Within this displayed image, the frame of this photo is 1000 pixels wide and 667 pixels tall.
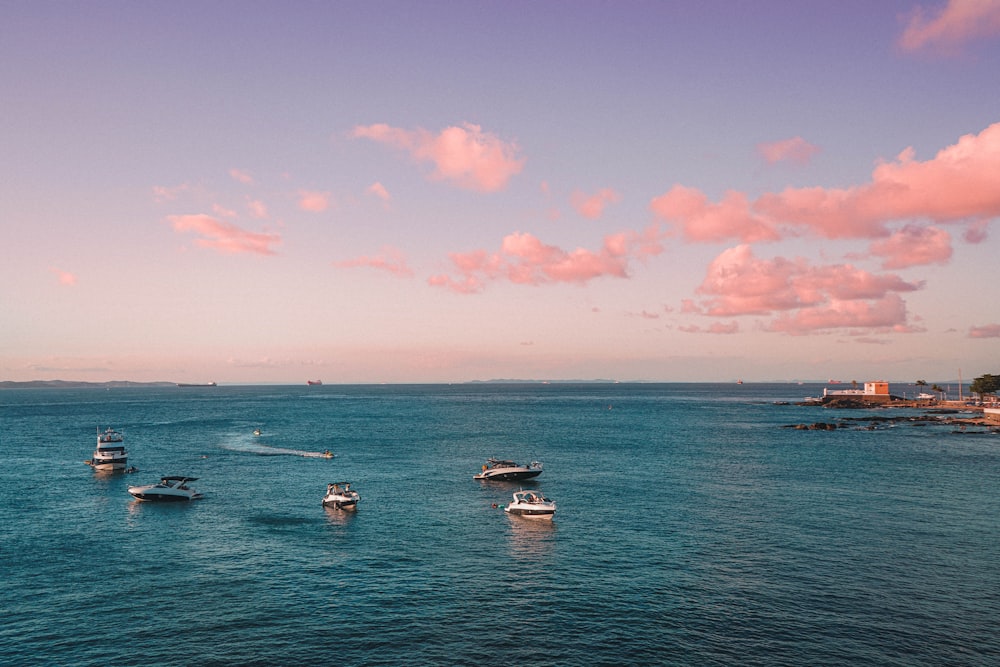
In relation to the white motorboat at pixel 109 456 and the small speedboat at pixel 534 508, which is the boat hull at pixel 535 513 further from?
the white motorboat at pixel 109 456

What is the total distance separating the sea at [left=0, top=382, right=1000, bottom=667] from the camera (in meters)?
43.4

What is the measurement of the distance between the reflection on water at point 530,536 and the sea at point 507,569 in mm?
363

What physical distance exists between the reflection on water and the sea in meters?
0.36

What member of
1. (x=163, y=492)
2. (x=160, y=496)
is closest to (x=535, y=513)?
(x=163, y=492)

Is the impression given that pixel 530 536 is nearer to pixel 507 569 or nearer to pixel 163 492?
pixel 507 569

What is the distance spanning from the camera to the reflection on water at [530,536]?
6438 cm

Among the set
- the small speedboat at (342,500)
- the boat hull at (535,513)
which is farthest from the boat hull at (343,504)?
the boat hull at (535,513)

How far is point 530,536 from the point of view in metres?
70.3

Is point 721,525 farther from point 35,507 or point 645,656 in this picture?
point 35,507

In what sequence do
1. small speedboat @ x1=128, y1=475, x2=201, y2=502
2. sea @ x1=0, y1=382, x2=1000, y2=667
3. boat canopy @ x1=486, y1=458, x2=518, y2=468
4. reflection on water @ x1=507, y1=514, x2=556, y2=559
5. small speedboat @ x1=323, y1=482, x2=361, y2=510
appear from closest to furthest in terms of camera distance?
sea @ x1=0, y1=382, x2=1000, y2=667 < reflection on water @ x1=507, y1=514, x2=556, y2=559 < small speedboat @ x1=323, y1=482, x2=361, y2=510 < small speedboat @ x1=128, y1=475, x2=201, y2=502 < boat canopy @ x1=486, y1=458, x2=518, y2=468

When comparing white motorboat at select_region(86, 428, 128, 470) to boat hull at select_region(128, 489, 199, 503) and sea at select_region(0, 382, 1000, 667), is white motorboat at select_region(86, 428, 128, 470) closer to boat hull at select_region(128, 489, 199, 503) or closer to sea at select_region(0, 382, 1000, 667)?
sea at select_region(0, 382, 1000, 667)

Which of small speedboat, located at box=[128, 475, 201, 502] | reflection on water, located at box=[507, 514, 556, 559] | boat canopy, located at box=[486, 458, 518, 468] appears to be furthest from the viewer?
boat canopy, located at box=[486, 458, 518, 468]

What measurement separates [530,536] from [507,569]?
38.1ft

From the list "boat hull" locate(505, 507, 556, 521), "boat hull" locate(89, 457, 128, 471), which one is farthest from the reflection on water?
"boat hull" locate(89, 457, 128, 471)
